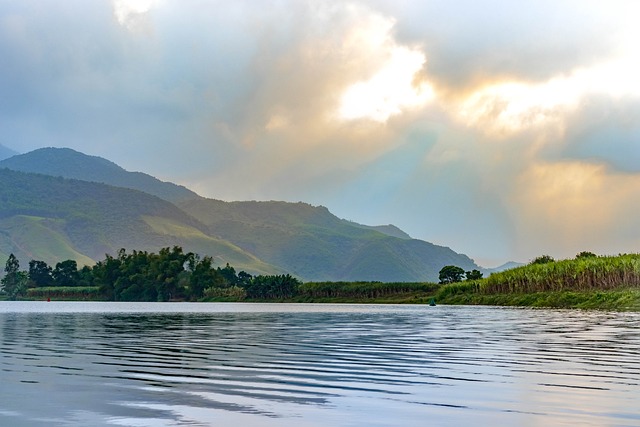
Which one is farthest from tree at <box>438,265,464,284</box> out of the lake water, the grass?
the lake water

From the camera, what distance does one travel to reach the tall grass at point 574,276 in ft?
309

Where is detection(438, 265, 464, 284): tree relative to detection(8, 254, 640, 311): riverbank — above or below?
above

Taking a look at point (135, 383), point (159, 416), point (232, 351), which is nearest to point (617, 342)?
point (232, 351)

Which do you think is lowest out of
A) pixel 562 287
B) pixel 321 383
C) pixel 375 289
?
pixel 321 383

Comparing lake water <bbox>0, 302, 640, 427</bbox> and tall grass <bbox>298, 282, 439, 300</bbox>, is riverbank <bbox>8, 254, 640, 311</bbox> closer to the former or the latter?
tall grass <bbox>298, 282, 439, 300</bbox>

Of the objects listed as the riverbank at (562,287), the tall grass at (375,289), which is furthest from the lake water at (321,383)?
the tall grass at (375,289)

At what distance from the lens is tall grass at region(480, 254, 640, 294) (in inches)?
3703

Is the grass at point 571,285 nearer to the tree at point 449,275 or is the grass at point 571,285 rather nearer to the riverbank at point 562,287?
the riverbank at point 562,287

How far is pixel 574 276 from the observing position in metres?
102

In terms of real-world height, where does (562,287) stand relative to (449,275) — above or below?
below

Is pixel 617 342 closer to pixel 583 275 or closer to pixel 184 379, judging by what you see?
pixel 184 379

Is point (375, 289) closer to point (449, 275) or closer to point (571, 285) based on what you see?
point (449, 275)

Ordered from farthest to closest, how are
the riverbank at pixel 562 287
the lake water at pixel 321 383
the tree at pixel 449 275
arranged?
the tree at pixel 449 275 < the riverbank at pixel 562 287 < the lake water at pixel 321 383

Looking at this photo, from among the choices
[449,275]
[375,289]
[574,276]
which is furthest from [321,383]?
[449,275]
